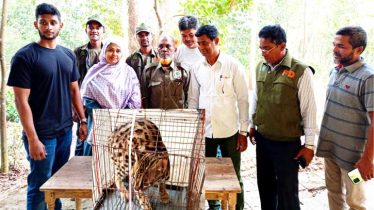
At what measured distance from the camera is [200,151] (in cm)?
179

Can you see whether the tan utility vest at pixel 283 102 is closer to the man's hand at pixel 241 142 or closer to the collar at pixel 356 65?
the man's hand at pixel 241 142

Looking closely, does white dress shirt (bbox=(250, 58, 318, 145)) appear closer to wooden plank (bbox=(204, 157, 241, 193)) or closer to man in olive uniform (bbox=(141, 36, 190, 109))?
wooden plank (bbox=(204, 157, 241, 193))

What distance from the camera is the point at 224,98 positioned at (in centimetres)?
257

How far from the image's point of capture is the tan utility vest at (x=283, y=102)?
2205mm

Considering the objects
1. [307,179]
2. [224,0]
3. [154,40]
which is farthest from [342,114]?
Answer: [154,40]

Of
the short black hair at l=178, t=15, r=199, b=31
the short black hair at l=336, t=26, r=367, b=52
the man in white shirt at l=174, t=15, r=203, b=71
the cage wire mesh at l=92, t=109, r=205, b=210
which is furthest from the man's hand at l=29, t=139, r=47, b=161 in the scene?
the short black hair at l=336, t=26, r=367, b=52

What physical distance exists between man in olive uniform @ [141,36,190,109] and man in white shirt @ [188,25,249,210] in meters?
0.27

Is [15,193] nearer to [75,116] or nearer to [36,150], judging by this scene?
[75,116]

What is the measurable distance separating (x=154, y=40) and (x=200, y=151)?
10.5ft

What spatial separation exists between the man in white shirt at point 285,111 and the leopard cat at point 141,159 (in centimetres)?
94

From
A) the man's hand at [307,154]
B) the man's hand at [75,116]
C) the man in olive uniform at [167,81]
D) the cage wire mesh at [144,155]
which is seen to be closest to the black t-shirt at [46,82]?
the man's hand at [75,116]

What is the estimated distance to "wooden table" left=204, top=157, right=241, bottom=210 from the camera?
1.92m

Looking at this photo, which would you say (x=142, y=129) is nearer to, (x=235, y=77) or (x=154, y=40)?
(x=235, y=77)

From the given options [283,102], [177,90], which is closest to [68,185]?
[177,90]
